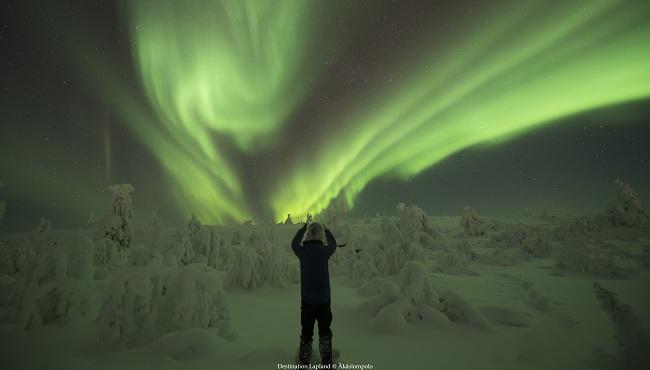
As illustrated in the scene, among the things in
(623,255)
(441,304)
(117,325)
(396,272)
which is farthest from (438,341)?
(623,255)

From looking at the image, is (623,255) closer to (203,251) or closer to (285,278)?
(285,278)

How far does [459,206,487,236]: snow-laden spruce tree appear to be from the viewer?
4278cm

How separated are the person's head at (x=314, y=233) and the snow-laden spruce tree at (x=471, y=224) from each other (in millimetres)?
44565

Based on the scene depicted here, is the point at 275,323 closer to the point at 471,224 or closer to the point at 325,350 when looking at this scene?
the point at 325,350

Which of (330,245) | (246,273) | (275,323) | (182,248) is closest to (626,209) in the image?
(246,273)

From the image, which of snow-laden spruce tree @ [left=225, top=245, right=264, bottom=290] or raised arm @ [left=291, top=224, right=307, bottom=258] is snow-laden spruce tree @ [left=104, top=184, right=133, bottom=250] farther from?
raised arm @ [left=291, top=224, right=307, bottom=258]

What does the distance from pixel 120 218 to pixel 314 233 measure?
2151 cm

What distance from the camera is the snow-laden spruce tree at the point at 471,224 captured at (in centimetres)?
4278

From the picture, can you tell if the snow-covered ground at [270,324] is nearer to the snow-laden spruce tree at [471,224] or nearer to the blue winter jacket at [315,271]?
the blue winter jacket at [315,271]

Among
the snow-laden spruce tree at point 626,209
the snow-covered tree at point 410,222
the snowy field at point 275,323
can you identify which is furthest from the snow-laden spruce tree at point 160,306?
the snow-laden spruce tree at point 626,209

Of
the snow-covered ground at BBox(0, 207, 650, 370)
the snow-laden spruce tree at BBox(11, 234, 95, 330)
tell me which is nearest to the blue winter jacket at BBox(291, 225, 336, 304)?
the snow-covered ground at BBox(0, 207, 650, 370)

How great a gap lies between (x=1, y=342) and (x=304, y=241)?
24.3 ft

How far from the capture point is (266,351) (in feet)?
17.6

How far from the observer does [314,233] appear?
15.8ft
